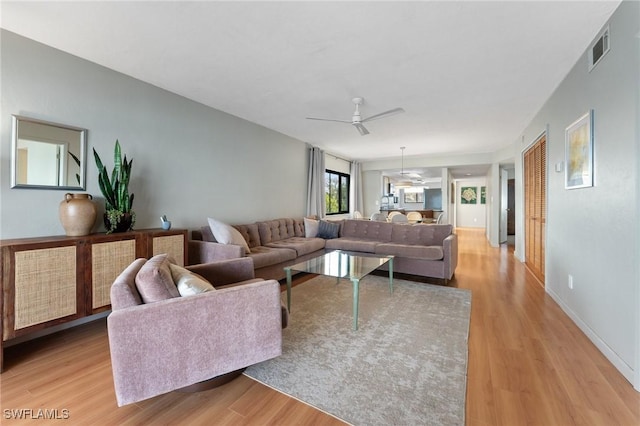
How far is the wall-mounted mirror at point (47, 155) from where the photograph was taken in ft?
7.07

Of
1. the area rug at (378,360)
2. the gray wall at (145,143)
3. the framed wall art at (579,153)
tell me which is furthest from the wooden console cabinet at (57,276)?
the framed wall art at (579,153)

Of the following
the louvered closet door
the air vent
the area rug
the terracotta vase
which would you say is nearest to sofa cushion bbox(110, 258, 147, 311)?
the area rug

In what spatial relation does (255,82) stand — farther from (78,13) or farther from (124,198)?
(124,198)

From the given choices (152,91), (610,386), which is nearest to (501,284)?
(610,386)

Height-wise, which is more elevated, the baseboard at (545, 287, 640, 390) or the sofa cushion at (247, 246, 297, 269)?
the sofa cushion at (247, 246, 297, 269)

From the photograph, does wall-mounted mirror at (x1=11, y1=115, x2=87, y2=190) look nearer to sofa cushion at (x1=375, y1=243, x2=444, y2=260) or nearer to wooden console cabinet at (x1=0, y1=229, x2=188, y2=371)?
wooden console cabinet at (x1=0, y1=229, x2=188, y2=371)

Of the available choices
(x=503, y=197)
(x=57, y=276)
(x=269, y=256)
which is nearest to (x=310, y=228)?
(x=269, y=256)

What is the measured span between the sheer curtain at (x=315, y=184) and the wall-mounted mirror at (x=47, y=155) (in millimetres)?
3992

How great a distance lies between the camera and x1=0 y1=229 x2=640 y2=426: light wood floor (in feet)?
4.63

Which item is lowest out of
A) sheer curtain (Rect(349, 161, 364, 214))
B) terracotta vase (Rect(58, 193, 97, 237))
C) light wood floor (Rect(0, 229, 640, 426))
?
light wood floor (Rect(0, 229, 640, 426))

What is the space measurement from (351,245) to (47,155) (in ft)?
12.3

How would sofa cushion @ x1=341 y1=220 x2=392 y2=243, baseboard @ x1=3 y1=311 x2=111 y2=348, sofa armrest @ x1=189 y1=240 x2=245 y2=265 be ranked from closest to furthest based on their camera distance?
baseboard @ x1=3 y1=311 x2=111 y2=348 < sofa armrest @ x1=189 y1=240 x2=245 y2=265 < sofa cushion @ x1=341 y1=220 x2=392 y2=243

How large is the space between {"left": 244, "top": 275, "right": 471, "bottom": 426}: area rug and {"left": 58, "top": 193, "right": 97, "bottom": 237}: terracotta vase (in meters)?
1.84

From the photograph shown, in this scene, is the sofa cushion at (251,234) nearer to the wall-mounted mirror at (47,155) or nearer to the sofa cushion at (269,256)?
the sofa cushion at (269,256)
